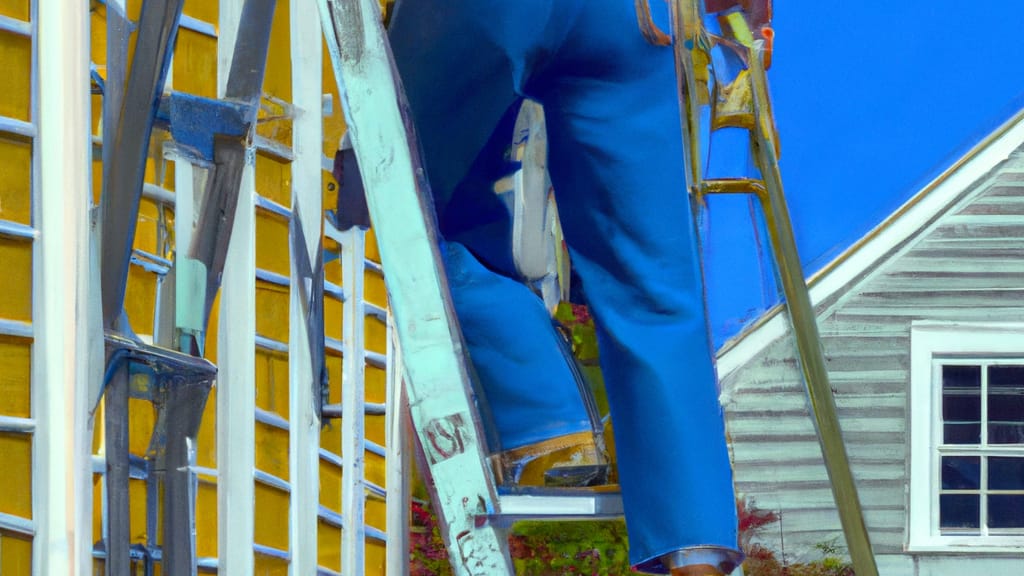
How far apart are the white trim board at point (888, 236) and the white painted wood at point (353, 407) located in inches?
24.9

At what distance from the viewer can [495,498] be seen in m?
1.70

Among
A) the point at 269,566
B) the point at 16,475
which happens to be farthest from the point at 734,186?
the point at 16,475

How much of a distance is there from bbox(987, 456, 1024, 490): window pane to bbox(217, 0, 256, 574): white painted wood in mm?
1297

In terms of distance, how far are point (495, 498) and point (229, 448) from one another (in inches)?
20.3

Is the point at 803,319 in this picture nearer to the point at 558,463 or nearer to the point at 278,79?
the point at 558,463

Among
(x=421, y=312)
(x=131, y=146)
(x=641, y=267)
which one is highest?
(x=131, y=146)

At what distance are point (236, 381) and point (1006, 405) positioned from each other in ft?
4.47

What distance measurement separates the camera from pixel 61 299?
163cm

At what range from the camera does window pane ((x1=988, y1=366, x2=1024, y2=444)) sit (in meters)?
2.42

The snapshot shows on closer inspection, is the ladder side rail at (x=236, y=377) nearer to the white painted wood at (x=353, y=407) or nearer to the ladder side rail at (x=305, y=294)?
the ladder side rail at (x=305, y=294)

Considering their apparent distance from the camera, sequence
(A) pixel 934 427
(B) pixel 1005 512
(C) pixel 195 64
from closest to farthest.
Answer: (C) pixel 195 64 → (B) pixel 1005 512 → (A) pixel 934 427

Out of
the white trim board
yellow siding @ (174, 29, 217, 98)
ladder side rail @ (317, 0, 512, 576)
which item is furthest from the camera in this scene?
the white trim board

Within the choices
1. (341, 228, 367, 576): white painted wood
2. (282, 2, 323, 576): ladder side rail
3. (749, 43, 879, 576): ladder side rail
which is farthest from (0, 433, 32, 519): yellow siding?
(749, 43, 879, 576): ladder side rail

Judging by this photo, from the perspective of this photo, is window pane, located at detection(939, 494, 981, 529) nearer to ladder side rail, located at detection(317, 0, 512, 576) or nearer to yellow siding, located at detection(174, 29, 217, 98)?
ladder side rail, located at detection(317, 0, 512, 576)
